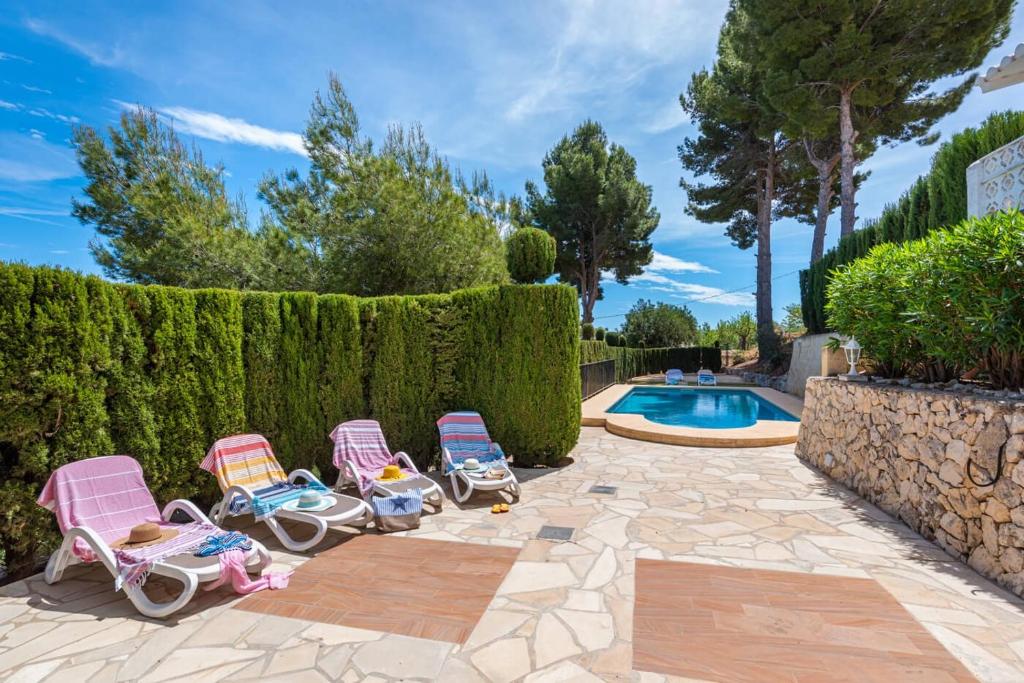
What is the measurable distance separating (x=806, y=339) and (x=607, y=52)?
505 inches

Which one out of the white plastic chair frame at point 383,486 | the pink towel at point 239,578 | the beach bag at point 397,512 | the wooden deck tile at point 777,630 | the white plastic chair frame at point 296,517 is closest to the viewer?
the wooden deck tile at point 777,630

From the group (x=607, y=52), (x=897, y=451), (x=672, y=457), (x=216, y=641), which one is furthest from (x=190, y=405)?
(x=607, y=52)

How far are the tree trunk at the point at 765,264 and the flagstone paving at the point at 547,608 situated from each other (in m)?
19.9

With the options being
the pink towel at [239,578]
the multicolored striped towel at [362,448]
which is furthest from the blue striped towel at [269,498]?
the pink towel at [239,578]

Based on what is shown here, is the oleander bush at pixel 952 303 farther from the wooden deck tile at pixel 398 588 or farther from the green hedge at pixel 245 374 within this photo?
the wooden deck tile at pixel 398 588

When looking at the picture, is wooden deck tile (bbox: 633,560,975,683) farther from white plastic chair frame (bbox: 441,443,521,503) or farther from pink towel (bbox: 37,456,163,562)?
pink towel (bbox: 37,456,163,562)

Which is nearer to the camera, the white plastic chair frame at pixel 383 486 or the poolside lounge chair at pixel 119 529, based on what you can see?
the poolside lounge chair at pixel 119 529

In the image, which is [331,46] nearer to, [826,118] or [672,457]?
[672,457]

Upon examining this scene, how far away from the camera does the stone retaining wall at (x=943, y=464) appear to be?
3.36 meters

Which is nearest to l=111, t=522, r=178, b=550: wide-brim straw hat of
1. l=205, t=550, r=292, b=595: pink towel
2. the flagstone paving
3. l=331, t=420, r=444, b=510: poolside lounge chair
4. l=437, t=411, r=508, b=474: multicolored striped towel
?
the flagstone paving

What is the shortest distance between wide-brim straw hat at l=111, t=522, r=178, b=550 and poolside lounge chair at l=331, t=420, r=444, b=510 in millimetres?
1854

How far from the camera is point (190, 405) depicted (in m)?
4.77

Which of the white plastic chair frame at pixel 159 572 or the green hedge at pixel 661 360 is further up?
the green hedge at pixel 661 360

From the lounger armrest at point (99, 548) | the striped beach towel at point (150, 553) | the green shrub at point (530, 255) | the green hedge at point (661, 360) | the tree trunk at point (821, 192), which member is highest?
the tree trunk at point (821, 192)
